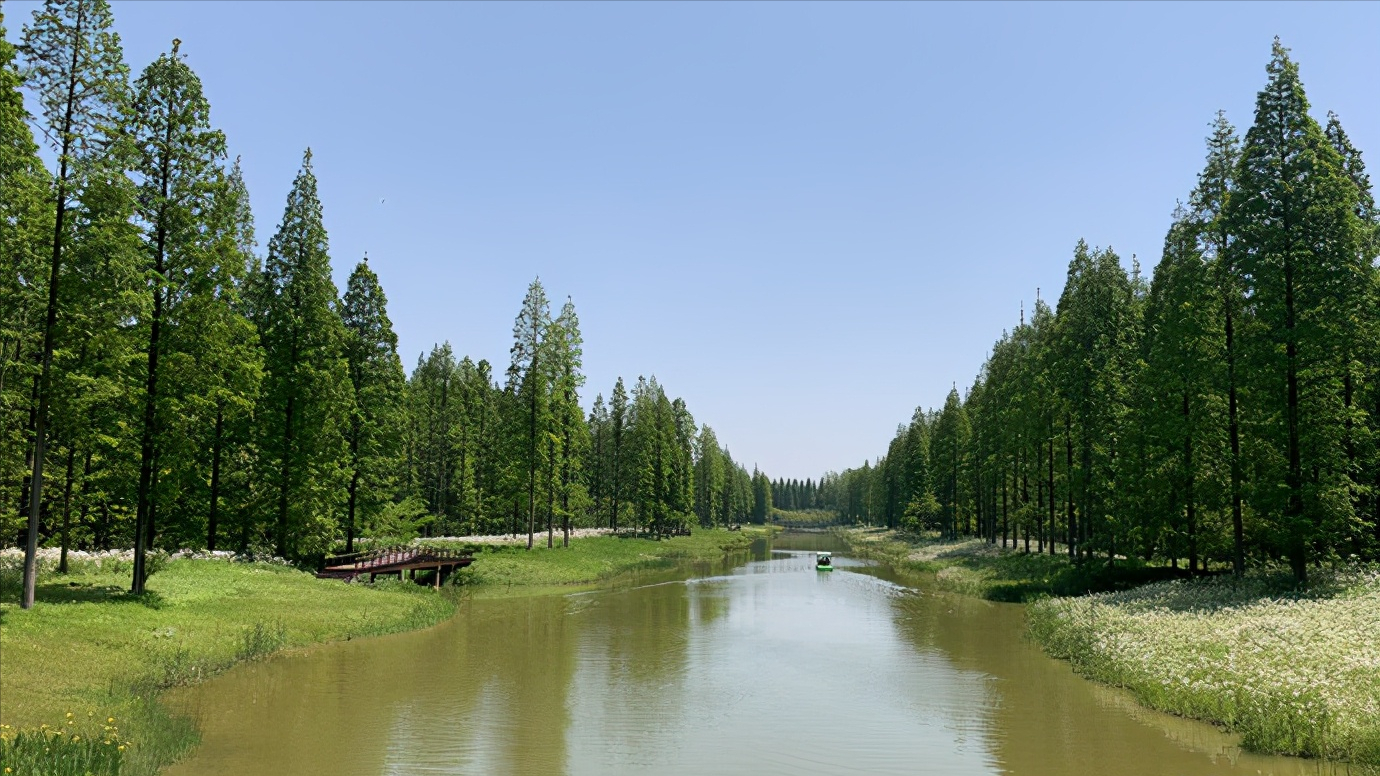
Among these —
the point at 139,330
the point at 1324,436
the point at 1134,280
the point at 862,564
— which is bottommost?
the point at 862,564

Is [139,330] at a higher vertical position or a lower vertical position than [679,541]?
higher

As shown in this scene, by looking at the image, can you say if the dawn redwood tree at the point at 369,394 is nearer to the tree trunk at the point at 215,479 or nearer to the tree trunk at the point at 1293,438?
the tree trunk at the point at 215,479

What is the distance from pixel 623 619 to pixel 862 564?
154ft

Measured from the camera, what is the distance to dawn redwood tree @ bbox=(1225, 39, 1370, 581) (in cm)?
3048

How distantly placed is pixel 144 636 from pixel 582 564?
37.1 m

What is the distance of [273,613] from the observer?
2984cm

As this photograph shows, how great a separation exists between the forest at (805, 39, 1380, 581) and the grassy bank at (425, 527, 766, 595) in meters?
32.8

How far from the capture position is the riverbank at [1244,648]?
17.1m

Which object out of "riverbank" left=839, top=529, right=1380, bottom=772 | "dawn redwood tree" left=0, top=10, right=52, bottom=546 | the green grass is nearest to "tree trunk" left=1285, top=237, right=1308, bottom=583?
"riverbank" left=839, top=529, right=1380, bottom=772

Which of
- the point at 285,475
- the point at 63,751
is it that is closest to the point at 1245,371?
the point at 63,751

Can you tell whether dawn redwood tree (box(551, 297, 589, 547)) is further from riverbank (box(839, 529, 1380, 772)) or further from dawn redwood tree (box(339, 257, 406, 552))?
riverbank (box(839, 529, 1380, 772))

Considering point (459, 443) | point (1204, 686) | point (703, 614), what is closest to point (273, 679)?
point (703, 614)

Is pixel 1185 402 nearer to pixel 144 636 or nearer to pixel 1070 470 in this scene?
pixel 1070 470

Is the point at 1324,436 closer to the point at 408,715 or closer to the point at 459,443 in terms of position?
the point at 408,715
